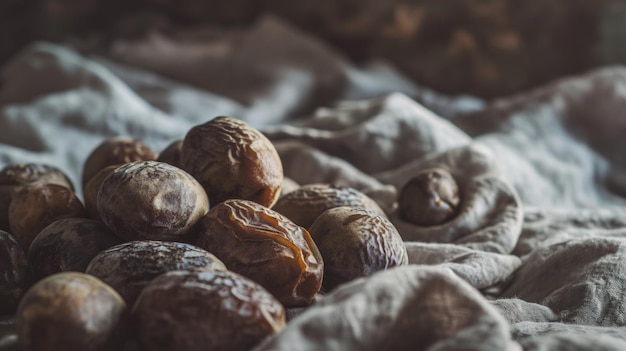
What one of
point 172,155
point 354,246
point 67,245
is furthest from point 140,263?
point 172,155

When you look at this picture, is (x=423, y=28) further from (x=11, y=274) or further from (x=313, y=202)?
(x=11, y=274)

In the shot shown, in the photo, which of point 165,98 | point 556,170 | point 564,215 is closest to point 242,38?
point 165,98

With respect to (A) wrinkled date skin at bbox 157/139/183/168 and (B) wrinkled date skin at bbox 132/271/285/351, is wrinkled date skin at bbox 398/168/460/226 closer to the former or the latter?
(A) wrinkled date skin at bbox 157/139/183/168

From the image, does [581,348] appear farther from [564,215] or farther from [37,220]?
[564,215]

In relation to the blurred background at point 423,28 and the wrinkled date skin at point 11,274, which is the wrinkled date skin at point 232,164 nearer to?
the wrinkled date skin at point 11,274

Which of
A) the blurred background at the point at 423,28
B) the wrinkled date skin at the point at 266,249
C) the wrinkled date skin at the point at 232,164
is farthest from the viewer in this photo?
the blurred background at the point at 423,28

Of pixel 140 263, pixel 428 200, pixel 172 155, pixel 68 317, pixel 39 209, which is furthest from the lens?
pixel 428 200

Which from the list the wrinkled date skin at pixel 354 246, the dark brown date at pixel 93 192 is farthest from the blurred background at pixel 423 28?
the dark brown date at pixel 93 192

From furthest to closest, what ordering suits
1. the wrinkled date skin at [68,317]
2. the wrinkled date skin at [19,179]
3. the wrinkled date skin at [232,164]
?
the wrinkled date skin at [19,179], the wrinkled date skin at [232,164], the wrinkled date skin at [68,317]
